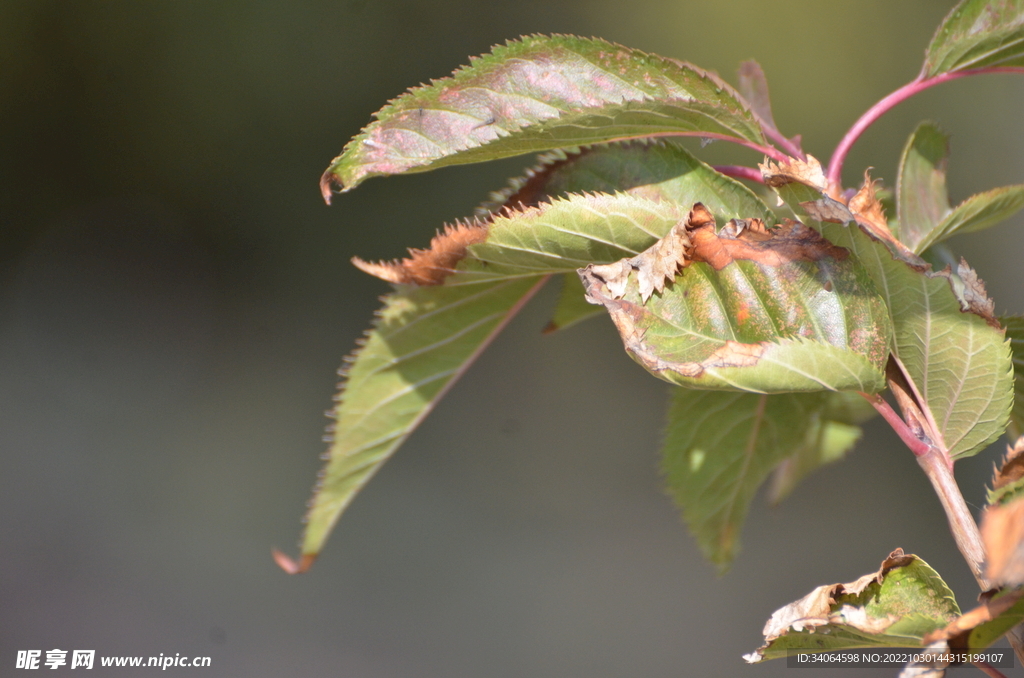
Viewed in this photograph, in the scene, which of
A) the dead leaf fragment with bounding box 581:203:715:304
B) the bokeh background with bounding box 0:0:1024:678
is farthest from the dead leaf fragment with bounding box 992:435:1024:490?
the bokeh background with bounding box 0:0:1024:678

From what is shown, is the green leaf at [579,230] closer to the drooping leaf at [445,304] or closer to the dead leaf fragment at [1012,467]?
the drooping leaf at [445,304]

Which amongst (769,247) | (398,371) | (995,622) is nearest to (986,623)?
(995,622)

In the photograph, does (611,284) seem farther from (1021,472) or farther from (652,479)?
(652,479)

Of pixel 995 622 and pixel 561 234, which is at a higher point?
pixel 561 234

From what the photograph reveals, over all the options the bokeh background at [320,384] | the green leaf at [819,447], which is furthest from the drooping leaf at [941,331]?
the bokeh background at [320,384]

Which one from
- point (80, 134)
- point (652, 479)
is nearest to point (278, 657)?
point (652, 479)

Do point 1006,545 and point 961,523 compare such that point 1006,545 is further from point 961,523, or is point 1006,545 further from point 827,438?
point 827,438
